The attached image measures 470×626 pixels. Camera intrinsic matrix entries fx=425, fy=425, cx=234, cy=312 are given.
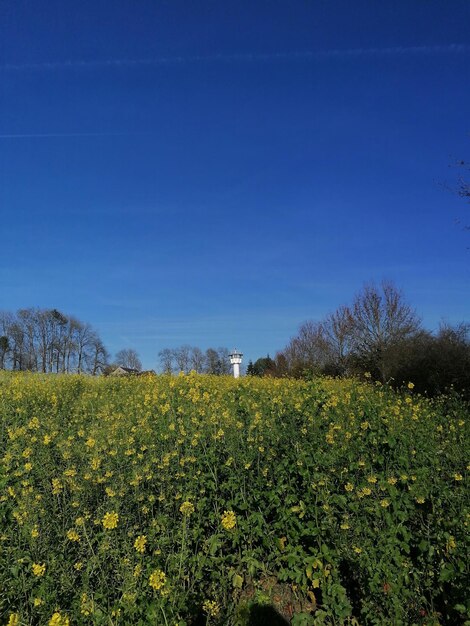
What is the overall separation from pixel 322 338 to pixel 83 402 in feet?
87.1

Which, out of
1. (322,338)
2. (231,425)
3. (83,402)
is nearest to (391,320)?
(322,338)

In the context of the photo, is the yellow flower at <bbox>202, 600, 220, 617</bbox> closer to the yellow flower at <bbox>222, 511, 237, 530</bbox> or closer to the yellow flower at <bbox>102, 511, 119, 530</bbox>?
the yellow flower at <bbox>222, 511, 237, 530</bbox>

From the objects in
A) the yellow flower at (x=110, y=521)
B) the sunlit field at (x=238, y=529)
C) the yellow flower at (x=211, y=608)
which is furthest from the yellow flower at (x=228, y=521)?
the yellow flower at (x=110, y=521)

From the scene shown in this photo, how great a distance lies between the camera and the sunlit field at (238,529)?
2672 millimetres

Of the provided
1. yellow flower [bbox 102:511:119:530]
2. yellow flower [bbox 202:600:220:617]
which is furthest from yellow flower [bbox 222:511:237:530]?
yellow flower [bbox 102:511:119:530]

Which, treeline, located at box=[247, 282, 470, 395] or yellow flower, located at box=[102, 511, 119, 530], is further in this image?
treeline, located at box=[247, 282, 470, 395]

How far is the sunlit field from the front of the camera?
267cm

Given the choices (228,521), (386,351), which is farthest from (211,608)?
(386,351)

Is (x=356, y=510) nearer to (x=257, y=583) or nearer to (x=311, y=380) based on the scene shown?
(x=257, y=583)

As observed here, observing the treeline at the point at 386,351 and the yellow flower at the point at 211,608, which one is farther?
the treeline at the point at 386,351

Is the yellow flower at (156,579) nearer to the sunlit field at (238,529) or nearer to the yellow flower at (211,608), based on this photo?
the sunlit field at (238,529)

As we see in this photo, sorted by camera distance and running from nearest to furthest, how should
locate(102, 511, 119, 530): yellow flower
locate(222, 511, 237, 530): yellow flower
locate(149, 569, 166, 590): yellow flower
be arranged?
locate(149, 569, 166, 590): yellow flower → locate(102, 511, 119, 530): yellow flower → locate(222, 511, 237, 530): yellow flower

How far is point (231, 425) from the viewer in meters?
4.44

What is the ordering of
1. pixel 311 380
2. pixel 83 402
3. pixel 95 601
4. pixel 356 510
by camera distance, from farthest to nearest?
1. pixel 83 402
2. pixel 311 380
3. pixel 356 510
4. pixel 95 601
